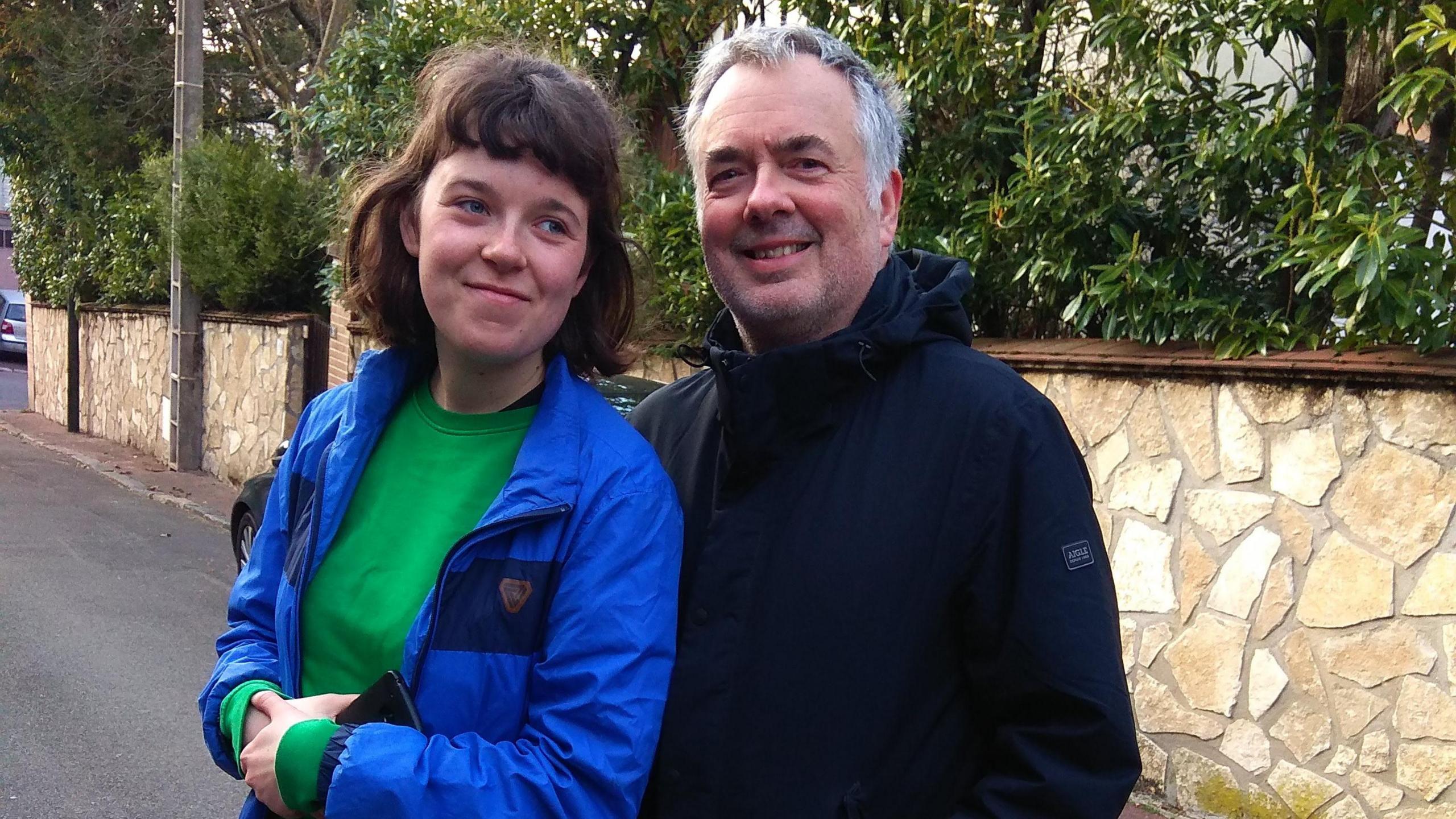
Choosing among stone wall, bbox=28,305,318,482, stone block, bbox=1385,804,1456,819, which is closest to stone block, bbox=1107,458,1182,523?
stone block, bbox=1385,804,1456,819

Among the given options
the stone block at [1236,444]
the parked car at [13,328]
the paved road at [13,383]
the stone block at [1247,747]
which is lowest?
the paved road at [13,383]

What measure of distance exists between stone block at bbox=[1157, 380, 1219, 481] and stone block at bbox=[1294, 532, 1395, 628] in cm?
52

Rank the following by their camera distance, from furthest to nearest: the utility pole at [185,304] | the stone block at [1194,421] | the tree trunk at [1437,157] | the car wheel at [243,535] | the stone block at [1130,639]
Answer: the utility pole at [185,304], the car wheel at [243,535], the stone block at [1130,639], the stone block at [1194,421], the tree trunk at [1437,157]

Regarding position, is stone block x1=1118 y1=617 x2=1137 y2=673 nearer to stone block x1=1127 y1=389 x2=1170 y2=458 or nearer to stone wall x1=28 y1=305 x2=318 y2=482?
stone block x1=1127 y1=389 x2=1170 y2=458

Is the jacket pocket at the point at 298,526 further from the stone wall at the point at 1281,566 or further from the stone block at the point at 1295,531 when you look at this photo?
the stone block at the point at 1295,531

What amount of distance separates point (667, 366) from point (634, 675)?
595 centimetres

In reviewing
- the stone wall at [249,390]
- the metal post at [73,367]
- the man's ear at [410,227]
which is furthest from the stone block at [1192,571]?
the metal post at [73,367]

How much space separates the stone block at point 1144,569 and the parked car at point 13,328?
3489cm

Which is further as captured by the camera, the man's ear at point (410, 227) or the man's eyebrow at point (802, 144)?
the man's ear at point (410, 227)

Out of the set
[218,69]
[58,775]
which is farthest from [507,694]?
[218,69]

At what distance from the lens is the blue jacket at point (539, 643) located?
1.58 metres

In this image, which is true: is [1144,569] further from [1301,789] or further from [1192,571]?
[1301,789]

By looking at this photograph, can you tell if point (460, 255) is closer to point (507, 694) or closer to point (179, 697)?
point (507, 694)

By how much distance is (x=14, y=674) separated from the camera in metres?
6.18
